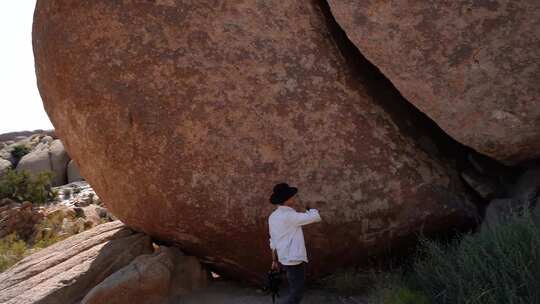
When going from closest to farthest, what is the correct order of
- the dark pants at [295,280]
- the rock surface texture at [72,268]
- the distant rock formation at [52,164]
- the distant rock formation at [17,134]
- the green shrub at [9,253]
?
1. the dark pants at [295,280]
2. the rock surface texture at [72,268]
3. the green shrub at [9,253]
4. the distant rock formation at [52,164]
5. the distant rock formation at [17,134]

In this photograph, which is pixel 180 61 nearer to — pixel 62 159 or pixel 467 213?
pixel 467 213

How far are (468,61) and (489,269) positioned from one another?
1.85m

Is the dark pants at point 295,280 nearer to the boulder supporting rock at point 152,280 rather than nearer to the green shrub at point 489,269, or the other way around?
the green shrub at point 489,269

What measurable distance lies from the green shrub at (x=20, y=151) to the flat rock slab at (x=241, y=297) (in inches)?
980

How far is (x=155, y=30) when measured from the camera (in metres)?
5.01

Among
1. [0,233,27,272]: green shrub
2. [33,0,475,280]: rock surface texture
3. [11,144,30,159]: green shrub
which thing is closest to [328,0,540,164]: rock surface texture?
[33,0,475,280]: rock surface texture

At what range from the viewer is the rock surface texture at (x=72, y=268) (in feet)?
17.1

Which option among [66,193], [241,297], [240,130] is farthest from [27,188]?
[240,130]

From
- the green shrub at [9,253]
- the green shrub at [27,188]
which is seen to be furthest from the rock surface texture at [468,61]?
the green shrub at [27,188]

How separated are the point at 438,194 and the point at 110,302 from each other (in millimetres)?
3112

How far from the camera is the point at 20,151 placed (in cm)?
2783

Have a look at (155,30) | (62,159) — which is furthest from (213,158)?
(62,159)

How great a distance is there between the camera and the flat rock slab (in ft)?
15.8

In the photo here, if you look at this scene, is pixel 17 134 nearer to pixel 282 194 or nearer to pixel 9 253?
pixel 9 253
